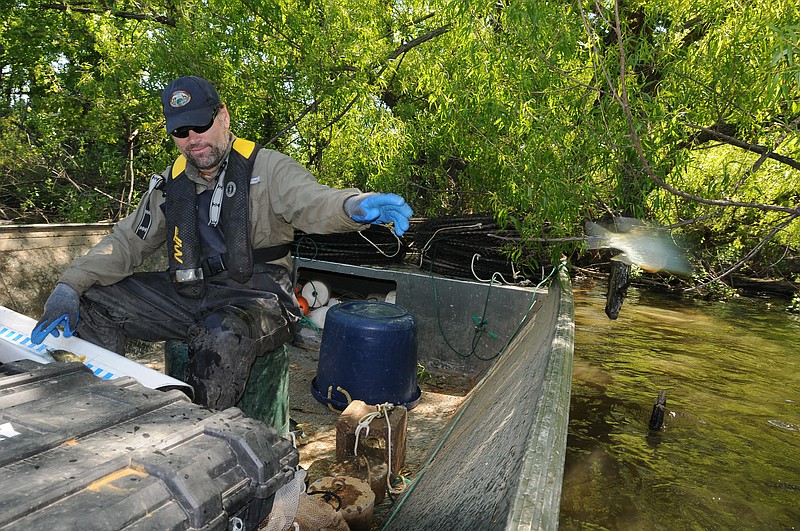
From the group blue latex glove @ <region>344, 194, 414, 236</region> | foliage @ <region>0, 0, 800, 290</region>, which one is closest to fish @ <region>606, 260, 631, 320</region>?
foliage @ <region>0, 0, 800, 290</region>

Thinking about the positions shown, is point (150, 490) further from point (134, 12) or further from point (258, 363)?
point (134, 12)

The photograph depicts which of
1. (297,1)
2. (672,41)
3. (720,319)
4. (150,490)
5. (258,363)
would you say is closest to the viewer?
(150,490)

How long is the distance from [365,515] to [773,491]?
3.23m

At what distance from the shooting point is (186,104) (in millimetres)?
2861

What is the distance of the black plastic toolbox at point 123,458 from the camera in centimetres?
110

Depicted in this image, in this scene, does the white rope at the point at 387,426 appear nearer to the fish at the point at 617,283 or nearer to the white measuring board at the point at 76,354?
the white measuring board at the point at 76,354

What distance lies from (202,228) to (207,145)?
45 centimetres

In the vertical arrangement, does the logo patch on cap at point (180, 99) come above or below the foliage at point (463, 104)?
below

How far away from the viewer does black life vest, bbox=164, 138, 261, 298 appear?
9.84 ft

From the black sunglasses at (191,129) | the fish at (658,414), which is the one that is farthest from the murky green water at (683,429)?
the black sunglasses at (191,129)

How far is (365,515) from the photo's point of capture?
8.71ft

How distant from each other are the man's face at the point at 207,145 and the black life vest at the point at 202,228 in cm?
7

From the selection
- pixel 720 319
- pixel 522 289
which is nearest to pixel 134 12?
pixel 522 289

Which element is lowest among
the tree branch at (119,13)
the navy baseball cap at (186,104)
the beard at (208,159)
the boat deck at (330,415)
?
the boat deck at (330,415)
